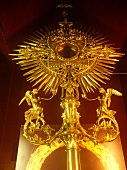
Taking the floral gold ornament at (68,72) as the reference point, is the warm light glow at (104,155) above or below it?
below

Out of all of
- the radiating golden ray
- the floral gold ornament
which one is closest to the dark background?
the floral gold ornament

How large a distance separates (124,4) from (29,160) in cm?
190

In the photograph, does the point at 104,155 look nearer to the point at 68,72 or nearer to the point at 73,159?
the point at 73,159

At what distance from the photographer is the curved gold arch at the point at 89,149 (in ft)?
5.37

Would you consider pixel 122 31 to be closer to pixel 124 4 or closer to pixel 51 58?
pixel 124 4

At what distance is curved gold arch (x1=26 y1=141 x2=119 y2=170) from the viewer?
5.37ft

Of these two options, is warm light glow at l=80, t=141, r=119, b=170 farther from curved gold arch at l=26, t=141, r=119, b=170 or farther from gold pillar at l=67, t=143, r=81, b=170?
gold pillar at l=67, t=143, r=81, b=170

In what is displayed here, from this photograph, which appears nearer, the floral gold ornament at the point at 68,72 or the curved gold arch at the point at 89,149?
the floral gold ornament at the point at 68,72

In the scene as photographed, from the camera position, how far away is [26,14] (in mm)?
2525

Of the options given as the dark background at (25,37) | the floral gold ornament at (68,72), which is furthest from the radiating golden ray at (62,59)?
the dark background at (25,37)

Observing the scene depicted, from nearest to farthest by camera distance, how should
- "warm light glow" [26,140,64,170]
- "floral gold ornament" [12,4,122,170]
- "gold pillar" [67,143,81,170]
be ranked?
"gold pillar" [67,143,81,170]
"floral gold ornament" [12,4,122,170]
"warm light glow" [26,140,64,170]

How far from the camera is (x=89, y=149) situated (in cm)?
172

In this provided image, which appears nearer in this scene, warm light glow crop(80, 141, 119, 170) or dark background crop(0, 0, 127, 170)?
warm light glow crop(80, 141, 119, 170)

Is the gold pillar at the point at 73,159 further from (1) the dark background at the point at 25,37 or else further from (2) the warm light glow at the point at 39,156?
(1) the dark background at the point at 25,37
